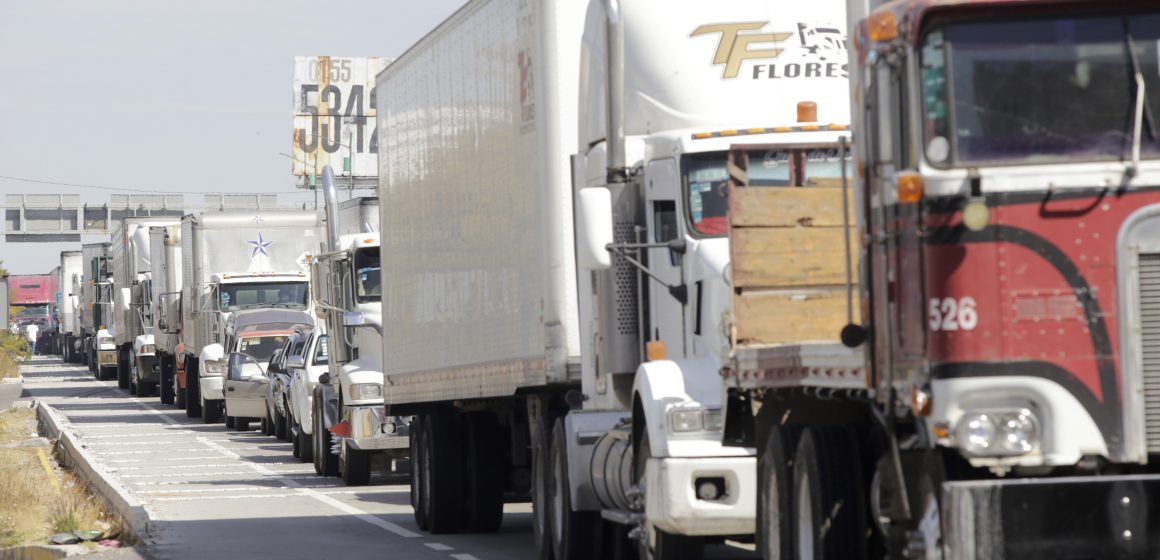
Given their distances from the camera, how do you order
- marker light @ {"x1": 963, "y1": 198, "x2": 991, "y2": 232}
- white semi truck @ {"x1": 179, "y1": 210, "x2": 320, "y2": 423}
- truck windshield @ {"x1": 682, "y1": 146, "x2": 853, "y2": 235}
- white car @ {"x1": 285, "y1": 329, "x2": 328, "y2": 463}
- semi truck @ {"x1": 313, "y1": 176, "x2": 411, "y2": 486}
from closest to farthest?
marker light @ {"x1": 963, "y1": 198, "x2": 991, "y2": 232} < truck windshield @ {"x1": 682, "y1": 146, "x2": 853, "y2": 235} < semi truck @ {"x1": 313, "y1": 176, "x2": 411, "y2": 486} < white car @ {"x1": 285, "y1": 329, "x2": 328, "y2": 463} < white semi truck @ {"x1": 179, "y1": 210, "x2": 320, "y2": 423}

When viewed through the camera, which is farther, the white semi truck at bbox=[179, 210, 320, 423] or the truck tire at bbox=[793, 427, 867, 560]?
the white semi truck at bbox=[179, 210, 320, 423]

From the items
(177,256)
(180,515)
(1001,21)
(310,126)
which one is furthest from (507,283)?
(310,126)

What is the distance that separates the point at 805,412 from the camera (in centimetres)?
1005

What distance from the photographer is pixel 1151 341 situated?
7820 millimetres

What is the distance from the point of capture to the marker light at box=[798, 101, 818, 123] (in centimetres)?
1226

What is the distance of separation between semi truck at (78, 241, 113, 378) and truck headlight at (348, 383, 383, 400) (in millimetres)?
40018

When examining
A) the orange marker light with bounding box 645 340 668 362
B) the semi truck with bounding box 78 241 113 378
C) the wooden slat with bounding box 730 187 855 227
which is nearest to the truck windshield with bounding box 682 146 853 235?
the orange marker light with bounding box 645 340 668 362

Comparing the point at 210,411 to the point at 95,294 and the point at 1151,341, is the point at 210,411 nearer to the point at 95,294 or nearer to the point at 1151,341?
the point at 95,294

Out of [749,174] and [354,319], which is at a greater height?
[749,174]

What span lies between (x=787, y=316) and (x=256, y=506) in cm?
1187

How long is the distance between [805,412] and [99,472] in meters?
15.2

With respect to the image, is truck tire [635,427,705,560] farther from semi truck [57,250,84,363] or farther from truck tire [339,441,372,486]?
semi truck [57,250,84,363]

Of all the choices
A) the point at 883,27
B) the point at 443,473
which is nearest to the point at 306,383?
the point at 443,473

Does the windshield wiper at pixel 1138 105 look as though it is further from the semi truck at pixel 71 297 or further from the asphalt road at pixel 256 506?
the semi truck at pixel 71 297
